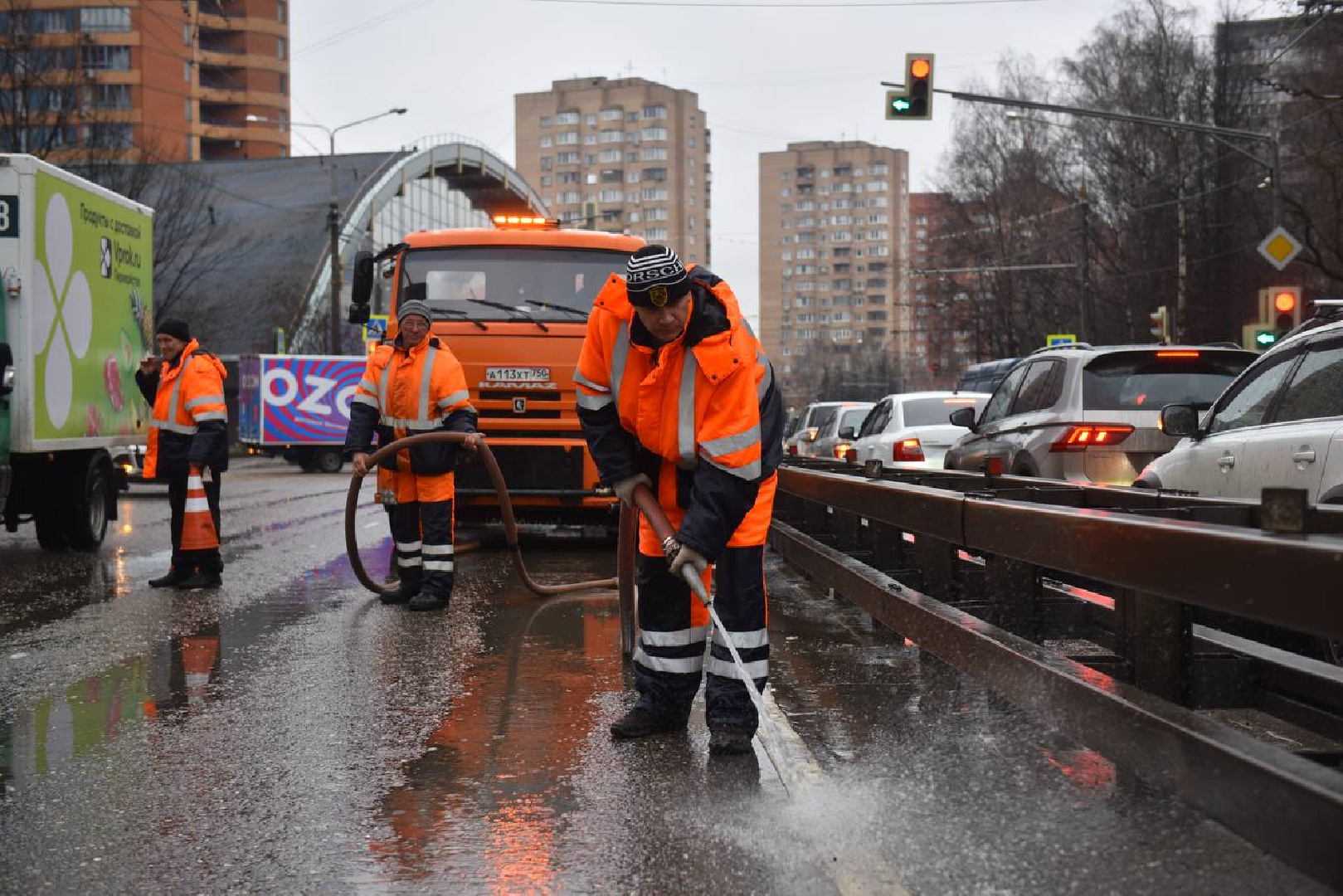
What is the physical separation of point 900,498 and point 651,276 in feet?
6.58

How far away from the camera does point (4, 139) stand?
111 feet

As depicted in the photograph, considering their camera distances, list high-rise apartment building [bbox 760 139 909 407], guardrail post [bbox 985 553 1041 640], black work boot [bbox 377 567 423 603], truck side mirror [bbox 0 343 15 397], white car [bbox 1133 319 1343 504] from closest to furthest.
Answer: guardrail post [bbox 985 553 1041 640]
white car [bbox 1133 319 1343 504]
black work boot [bbox 377 567 423 603]
truck side mirror [bbox 0 343 15 397]
high-rise apartment building [bbox 760 139 909 407]

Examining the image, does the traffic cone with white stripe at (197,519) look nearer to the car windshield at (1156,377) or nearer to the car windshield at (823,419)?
the car windshield at (1156,377)

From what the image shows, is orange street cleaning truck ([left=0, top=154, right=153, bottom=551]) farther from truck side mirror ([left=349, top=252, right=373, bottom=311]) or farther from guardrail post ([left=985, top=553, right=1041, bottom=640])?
guardrail post ([left=985, top=553, right=1041, bottom=640])

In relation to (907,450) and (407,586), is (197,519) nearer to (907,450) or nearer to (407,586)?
(407,586)

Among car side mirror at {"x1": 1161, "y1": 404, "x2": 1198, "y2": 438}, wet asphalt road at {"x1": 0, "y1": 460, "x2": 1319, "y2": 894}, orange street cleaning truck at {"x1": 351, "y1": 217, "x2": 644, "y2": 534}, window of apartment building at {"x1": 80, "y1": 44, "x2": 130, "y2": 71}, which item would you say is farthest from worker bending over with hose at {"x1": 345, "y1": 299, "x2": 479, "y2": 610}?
window of apartment building at {"x1": 80, "y1": 44, "x2": 130, "y2": 71}

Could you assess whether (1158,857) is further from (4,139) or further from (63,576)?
(4,139)

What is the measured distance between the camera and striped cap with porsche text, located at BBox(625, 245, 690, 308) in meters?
5.04

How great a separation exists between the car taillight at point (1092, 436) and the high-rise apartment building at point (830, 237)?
145 m

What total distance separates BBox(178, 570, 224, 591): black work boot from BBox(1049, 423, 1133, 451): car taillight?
609 centimetres

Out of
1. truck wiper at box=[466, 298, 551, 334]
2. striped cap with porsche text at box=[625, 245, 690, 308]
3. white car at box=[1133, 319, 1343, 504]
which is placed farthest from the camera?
truck wiper at box=[466, 298, 551, 334]

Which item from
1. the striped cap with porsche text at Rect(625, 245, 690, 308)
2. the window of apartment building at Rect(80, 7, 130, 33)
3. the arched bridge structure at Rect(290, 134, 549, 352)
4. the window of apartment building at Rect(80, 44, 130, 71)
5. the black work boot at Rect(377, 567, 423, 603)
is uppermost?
the window of apartment building at Rect(80, 7, 130, 33)

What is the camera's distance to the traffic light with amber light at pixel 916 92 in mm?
19281

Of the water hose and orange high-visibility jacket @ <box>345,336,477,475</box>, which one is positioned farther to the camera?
orange high-visibility jacket @ <box>345,336,477,475</box>
